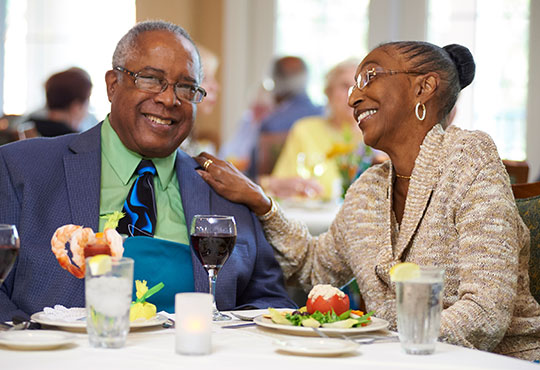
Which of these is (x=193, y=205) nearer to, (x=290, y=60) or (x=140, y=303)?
(x=140, y=303)

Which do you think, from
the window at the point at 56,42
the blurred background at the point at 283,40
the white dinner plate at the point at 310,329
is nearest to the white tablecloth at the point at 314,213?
the white dinner plate at the point at 310,329

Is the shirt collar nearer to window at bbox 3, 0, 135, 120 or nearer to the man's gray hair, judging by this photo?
the man's gray hair

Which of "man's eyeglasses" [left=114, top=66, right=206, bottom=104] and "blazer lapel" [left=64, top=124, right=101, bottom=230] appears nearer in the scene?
"blazer lapel" [left=64, top=124, right=101, bottom=230]

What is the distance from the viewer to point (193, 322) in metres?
1.31

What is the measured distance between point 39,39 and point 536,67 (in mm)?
4500

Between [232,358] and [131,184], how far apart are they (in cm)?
107

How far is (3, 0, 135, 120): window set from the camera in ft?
24.4

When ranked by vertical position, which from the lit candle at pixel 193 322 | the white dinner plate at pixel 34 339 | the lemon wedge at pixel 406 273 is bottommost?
the white dinner plate at pixel 34 339

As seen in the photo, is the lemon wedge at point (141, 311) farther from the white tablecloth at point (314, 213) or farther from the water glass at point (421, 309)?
the white tablecloth at point (314, 213)

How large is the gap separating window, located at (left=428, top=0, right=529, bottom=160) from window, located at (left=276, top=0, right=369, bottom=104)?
111cm

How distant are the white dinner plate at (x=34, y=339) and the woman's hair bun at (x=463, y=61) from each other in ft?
4.34

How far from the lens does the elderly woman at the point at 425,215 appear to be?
180 cm

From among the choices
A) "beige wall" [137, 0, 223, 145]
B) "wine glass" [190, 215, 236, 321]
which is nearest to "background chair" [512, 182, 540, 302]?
"wine glass" [190, 215, 236, 321]

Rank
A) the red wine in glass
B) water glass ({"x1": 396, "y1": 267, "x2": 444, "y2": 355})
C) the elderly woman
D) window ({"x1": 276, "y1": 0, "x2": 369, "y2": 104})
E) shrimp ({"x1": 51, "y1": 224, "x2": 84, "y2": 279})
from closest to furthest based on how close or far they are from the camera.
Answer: water glass ({"x1": 396, "y1": 267, "x2": 444, "y2": 355})
shrimp ({"x1": 51, "y1": 224, "x2": 84, "y2": 279})
the red wine in glass
the elderly woman
window ({"x1": 276, "y1": 0, "x2": 369, "y2": 104})
